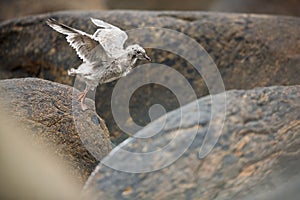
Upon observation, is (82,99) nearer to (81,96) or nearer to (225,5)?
(81,96)

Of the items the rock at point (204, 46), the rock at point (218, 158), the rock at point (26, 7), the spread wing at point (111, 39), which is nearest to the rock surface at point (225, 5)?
the rock at point (26, 7)

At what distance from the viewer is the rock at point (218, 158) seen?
1854 mm

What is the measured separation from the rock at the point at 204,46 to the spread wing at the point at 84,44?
100 cm

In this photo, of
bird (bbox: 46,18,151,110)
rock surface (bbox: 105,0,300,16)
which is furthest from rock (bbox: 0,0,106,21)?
bird (bbox: 46,18,151,110)

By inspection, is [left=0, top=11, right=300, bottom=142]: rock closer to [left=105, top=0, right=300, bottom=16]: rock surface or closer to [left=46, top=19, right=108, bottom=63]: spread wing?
[left=46, top=19, right=108, bottom=63]: spread wing

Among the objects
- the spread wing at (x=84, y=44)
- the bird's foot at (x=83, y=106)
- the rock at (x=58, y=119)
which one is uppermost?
the spread wing at (x=84, y=44)

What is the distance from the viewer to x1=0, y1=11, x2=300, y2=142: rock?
356 centimetres

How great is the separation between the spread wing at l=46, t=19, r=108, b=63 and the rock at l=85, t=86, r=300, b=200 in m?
0.58

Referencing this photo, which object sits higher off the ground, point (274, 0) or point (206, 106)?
point (274, 0)

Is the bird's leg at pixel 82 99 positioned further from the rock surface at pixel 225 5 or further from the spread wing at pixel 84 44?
the rock surface at pixel 225 5

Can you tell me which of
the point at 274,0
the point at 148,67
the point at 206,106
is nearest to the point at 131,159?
the point at 206,106

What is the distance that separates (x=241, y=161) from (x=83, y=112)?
3.18 feet

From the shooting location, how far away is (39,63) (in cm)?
380

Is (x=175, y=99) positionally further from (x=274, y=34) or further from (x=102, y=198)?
(x=102, y=198)
